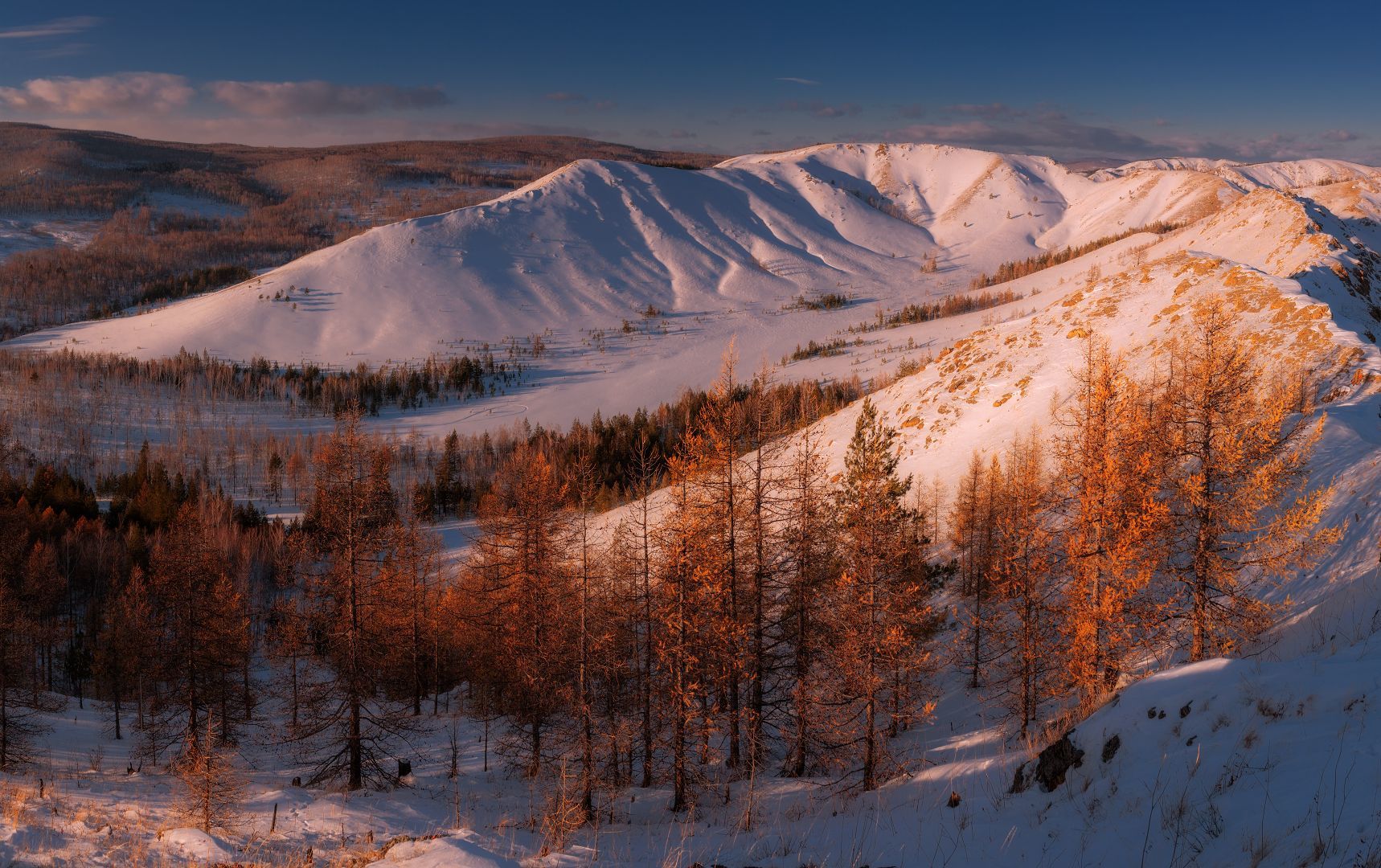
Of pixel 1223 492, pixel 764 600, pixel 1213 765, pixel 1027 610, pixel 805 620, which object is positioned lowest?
pixel 805 620

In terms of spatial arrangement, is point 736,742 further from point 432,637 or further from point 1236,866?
point 432,637

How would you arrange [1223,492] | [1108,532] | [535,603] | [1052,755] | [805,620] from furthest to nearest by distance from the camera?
[535,603] < [805,620] < [1108,532] < [1223,492] < [1052,755]

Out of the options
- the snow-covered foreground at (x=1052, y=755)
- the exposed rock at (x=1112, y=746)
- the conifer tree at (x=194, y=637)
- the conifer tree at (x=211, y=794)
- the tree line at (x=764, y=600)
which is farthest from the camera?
the conifer tree at (x=194, y=637)

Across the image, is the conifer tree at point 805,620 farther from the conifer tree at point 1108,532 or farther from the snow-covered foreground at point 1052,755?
the conifer tree at point 1108,532

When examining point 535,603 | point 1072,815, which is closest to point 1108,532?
point 1072,815

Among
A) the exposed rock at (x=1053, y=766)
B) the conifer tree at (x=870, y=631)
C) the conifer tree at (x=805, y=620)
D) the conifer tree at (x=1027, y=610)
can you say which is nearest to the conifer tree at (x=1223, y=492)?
the conifer tree at (x=1027, y=610)

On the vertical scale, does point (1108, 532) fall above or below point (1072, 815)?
above

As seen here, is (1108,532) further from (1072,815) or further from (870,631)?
(1072,815)

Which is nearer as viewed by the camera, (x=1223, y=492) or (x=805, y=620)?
(x=1223, y=492)

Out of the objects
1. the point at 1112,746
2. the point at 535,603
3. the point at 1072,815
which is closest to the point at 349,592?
the point at 535,603

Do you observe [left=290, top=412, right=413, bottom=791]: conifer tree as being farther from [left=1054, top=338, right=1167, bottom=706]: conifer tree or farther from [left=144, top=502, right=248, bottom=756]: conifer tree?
[left=1054, top=338, right=1167, bottom=706]: conifer tree

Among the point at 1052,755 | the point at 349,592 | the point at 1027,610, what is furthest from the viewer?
the point at 349,592

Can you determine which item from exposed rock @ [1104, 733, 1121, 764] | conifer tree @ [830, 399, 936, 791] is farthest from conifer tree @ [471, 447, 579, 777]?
exposed rock @ [1104, 733, 1121, 764]
